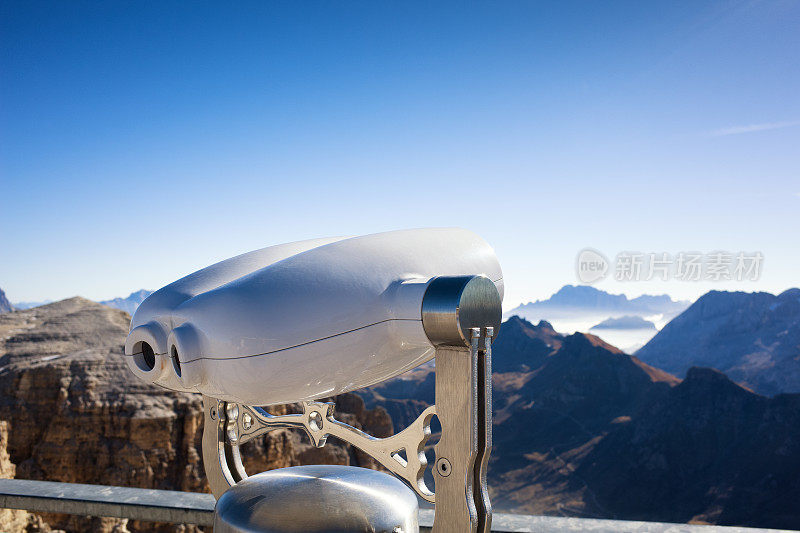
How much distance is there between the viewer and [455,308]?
547mm

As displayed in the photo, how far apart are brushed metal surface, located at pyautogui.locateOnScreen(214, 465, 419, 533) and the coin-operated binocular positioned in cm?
4

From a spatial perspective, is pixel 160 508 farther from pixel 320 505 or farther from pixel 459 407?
pixel 459 407

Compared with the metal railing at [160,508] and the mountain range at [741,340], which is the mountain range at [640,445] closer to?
the mountain range at [741,340]

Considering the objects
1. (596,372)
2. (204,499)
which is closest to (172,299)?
(204,499)

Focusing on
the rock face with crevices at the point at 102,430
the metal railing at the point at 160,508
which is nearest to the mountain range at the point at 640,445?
the rock face with crevices at the point at 102,430

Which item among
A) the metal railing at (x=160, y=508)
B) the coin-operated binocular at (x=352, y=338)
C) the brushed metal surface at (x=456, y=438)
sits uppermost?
the coin-operated binocular at (x=352, y=338)

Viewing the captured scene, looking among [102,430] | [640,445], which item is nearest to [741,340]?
[640,445]

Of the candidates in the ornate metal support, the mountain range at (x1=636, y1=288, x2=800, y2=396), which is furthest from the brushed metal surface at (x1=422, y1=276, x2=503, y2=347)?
the mountain range at (x1=636, y1=288, x2=800, y2=396)

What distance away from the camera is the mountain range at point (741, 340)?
3133 cm

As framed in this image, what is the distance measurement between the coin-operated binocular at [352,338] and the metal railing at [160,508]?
0.39 metres

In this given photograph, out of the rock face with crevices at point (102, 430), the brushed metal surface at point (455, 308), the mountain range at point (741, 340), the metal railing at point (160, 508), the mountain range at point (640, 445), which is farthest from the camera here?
the mountain range at point (741, 340)

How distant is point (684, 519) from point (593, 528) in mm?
27830

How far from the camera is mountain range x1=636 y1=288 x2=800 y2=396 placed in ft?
103

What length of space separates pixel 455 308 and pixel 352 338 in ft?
0.36
